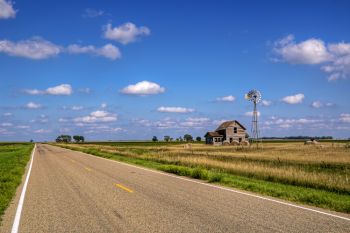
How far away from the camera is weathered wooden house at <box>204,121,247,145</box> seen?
98750mm

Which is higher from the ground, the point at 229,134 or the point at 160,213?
the point at 229,134

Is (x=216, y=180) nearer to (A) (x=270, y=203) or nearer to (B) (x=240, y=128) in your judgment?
(A) (x=270, y=203)

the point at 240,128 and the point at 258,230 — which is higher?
the point at 240,128

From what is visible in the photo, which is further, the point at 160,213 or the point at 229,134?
the point at 229,134

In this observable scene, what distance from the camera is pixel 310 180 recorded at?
17.6 meters

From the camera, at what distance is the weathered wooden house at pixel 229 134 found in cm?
9875

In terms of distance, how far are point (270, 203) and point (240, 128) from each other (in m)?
89.1

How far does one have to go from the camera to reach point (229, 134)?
9875 cm

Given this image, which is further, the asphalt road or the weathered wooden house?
the weathered wooden house

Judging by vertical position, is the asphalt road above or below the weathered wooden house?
below

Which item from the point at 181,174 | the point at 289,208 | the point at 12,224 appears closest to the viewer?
the point at 12,224

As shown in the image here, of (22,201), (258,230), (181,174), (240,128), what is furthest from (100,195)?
(240,128)

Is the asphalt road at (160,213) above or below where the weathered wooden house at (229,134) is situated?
below

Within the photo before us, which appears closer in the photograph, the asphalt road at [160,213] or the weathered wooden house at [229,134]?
the asphalt road at [160,213]
